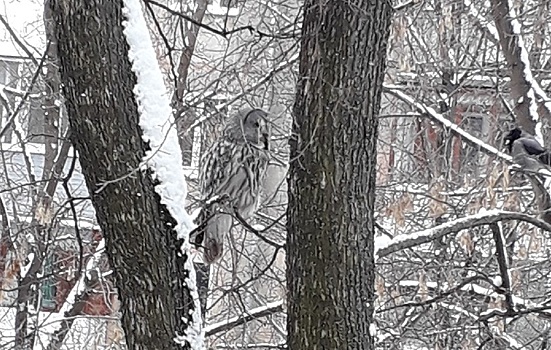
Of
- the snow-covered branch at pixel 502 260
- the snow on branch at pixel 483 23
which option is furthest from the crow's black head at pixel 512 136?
the snow-covered branch at pixel 502 260

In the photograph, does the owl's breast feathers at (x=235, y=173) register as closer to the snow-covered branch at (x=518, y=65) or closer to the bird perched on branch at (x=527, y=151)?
the bird perched on branch at (x=527, y=151)

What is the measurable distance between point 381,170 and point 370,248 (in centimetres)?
422

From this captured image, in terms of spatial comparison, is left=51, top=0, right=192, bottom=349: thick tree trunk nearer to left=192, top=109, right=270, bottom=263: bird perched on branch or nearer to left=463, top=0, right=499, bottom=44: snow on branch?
left=192, top=109, right=270, bottom=263: bird perched on branch

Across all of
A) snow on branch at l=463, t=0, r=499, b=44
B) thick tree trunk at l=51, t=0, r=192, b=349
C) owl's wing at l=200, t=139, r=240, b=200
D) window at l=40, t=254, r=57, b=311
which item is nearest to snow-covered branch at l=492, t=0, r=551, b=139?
snow on branch at l=463, t=0, r=499, b=44

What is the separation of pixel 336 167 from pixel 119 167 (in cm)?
57

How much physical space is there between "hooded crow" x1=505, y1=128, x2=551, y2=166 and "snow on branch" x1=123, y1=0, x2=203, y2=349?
315cm

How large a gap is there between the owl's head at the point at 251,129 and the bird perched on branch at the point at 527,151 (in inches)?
82.1

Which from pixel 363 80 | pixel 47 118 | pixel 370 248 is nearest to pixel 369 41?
pixel 363 80

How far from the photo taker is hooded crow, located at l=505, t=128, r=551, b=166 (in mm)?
4996

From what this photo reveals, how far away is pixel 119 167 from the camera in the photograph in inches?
86.5

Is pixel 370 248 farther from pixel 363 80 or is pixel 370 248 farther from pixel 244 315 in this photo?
pixel 244 315

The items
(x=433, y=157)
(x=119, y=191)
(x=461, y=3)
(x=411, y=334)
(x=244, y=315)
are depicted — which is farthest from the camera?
(x=433, y=157)

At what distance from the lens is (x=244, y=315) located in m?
3.57

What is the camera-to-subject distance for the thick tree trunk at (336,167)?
2.25 metres
